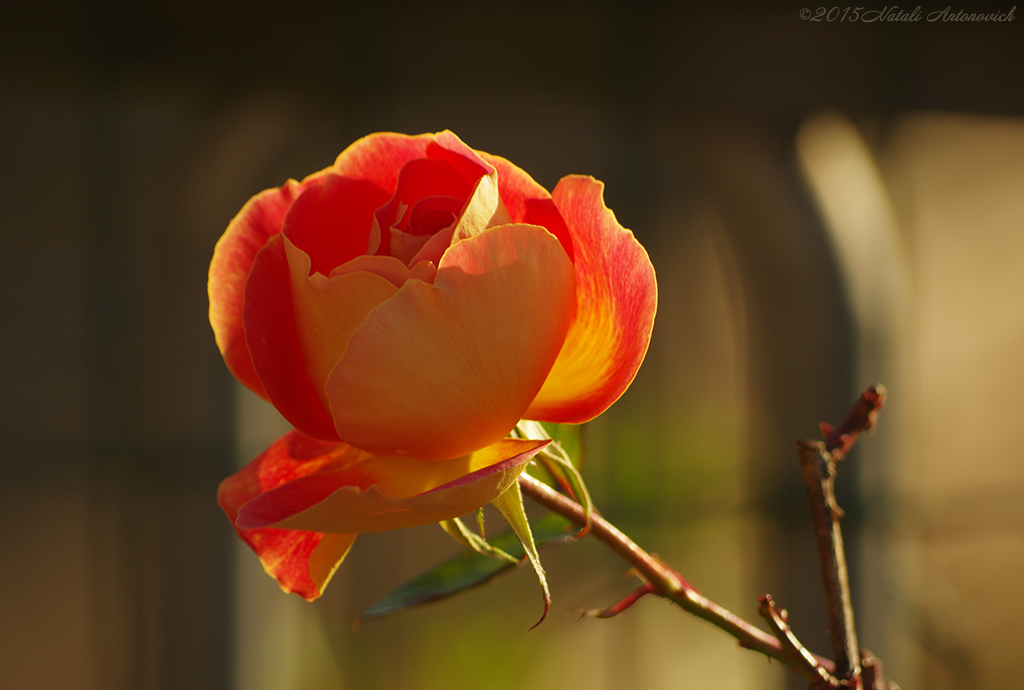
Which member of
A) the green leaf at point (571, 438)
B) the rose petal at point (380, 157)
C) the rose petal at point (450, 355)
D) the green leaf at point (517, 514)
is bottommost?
the green leaf at point (517, 514)

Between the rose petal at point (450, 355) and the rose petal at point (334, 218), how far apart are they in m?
0.05

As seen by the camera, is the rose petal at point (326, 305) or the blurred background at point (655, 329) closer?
the rose petal at point (326, 305)

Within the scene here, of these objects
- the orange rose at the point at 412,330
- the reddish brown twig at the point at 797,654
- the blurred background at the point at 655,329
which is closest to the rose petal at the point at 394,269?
the orange rose at the point at 412,330

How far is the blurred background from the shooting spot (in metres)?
1.23

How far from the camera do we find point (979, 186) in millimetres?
1598

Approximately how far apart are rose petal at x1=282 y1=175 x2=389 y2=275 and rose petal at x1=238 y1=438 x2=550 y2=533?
2.5 inches

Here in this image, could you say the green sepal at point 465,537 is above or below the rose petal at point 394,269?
below

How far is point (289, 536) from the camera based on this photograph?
0.20 metres

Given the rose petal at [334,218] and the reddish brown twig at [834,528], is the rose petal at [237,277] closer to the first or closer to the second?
the rose petal at [334,218]

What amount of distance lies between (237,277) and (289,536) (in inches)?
3.2

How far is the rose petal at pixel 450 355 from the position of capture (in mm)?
162

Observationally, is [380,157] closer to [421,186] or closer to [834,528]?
[421,186]

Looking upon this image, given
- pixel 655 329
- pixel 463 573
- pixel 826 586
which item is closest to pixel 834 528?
pixel 826 586

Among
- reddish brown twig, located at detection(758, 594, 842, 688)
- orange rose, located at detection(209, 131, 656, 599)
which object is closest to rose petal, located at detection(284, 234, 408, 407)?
orange rose, located at detection(209, 131, 656, 599)
